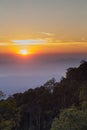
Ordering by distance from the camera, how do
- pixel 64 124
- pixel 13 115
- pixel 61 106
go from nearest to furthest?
pixel 64 124 < pixel 13 115 < pixel 61 106

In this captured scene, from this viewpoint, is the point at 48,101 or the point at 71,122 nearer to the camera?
the point at 71,122

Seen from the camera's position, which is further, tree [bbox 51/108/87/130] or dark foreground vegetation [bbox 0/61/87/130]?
dark foreground vegetation [bbox 0/61/87/130]

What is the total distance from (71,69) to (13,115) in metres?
32.2

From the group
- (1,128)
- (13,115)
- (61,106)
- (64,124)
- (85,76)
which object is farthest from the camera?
(85,76)

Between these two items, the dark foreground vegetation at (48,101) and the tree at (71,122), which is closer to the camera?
the tree at (71,122)

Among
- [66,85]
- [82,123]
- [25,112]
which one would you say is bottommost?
[82,123]

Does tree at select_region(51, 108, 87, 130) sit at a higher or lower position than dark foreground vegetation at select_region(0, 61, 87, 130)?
lower

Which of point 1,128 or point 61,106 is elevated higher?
point 61,106

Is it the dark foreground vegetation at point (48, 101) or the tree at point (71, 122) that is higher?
the dark foreground vegetation at point (48, 101)

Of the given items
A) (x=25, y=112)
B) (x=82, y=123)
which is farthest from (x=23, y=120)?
(x=82, y=123)

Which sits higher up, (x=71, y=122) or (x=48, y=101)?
(x=48, y=101)

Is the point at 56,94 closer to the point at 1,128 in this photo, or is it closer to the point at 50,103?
the point at 50,103

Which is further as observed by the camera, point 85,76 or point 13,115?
point 85,76

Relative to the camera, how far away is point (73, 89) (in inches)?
2133
